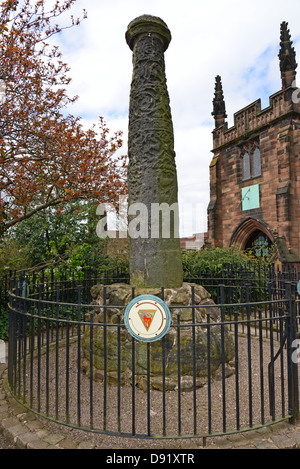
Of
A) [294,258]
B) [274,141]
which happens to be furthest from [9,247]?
[274,141]

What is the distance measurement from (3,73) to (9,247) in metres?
5.34

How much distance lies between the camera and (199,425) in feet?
9.04

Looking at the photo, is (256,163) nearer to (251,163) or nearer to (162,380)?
(251,163)

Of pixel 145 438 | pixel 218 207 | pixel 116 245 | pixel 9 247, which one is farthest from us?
pixel 218 207

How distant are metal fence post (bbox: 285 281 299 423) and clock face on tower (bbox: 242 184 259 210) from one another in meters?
13.5

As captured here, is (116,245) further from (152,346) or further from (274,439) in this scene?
(274,439)

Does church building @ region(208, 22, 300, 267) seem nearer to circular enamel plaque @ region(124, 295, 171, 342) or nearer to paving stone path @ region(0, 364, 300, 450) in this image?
paving stone path @ region(0, 364, 300, 450)

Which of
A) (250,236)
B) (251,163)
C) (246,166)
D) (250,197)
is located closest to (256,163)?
(251,163)

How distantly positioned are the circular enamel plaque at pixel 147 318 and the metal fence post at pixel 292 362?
129 cm

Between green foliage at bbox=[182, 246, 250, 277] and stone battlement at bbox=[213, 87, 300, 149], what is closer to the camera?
green foliage at bbox=[182, 246, 250, 277]

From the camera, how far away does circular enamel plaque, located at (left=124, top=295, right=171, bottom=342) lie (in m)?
2.64

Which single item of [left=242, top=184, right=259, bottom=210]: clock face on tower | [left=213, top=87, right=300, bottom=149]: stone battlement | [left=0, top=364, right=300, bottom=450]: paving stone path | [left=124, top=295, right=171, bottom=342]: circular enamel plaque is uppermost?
[left=213, top=87, right=300, bottom=149]: stone battlement

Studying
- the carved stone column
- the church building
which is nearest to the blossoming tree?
the carved stone column

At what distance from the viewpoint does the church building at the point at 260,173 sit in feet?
45.4
